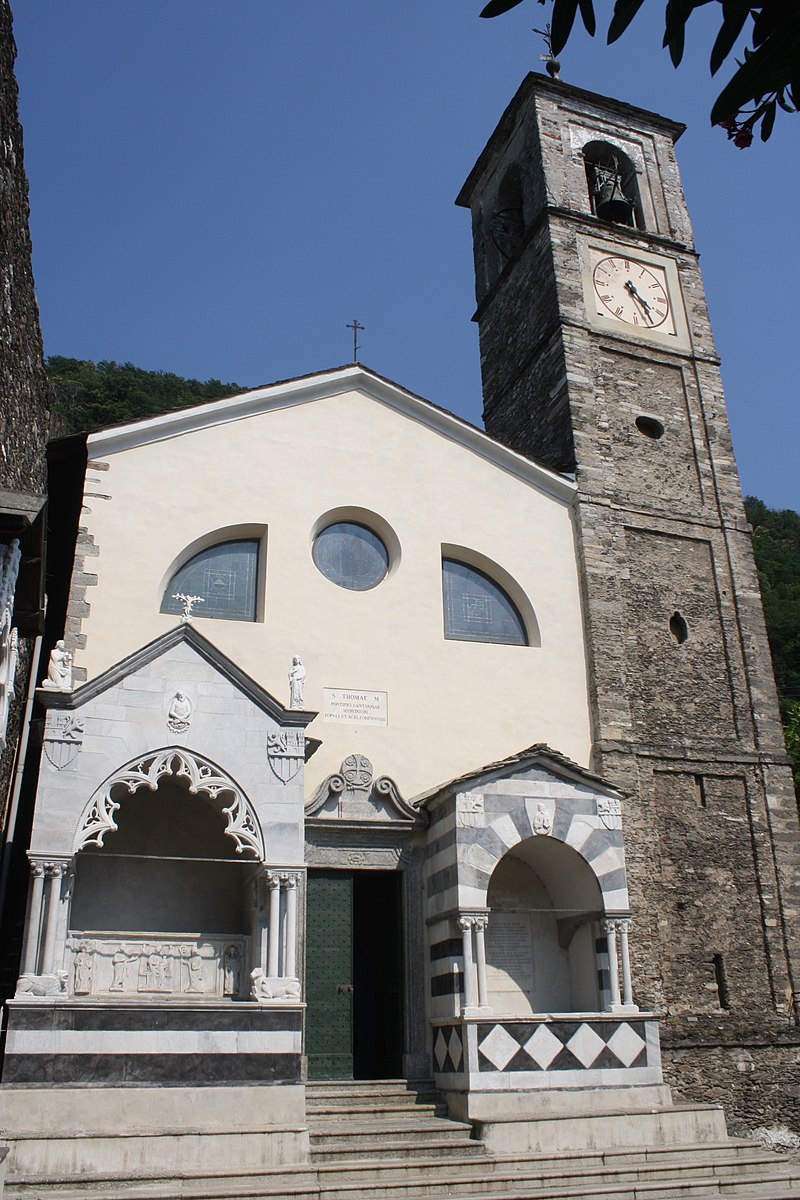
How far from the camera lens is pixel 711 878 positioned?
12.9 m

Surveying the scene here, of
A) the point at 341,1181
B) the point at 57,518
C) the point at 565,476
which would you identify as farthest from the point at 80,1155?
the point at 565,476

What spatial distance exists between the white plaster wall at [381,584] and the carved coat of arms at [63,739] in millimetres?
1615

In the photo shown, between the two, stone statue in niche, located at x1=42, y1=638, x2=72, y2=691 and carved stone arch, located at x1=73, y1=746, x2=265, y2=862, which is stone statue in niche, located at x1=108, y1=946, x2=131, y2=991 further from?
stone statue in niche, located at x1=42, y1=638, x2=72, y2=691

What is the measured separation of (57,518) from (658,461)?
8.74 m

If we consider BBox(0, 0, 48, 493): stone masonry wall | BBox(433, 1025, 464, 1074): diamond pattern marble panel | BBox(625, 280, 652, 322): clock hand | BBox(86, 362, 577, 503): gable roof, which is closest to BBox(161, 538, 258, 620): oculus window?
BBox(86, 362, 577, 503): gable roof

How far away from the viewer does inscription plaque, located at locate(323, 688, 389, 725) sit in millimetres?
12164

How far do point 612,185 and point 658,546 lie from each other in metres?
7.29

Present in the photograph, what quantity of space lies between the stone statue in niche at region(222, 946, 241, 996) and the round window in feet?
15.6

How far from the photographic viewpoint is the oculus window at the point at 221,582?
1254cm

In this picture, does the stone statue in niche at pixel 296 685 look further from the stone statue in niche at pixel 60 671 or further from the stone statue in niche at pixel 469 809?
the stone statue in niche at pixel 60 671

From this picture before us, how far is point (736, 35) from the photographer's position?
8.51ft

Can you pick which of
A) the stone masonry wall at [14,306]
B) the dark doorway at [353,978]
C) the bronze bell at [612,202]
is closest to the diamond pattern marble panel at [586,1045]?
the dark doorway at [353,978]

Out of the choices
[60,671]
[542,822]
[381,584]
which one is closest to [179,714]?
[60,671]

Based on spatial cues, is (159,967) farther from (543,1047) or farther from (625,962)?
(625,962)
